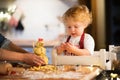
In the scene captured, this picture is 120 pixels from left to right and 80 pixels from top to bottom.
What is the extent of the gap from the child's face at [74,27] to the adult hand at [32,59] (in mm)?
369

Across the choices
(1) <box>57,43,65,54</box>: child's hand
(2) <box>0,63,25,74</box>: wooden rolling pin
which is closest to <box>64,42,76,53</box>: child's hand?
(1) <box>57,43,65,54</box>: child's hand

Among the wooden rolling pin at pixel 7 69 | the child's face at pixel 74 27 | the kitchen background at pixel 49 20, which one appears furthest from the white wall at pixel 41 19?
the wooden rolling pin at pixel 7 69

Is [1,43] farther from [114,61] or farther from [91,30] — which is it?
[91,30]

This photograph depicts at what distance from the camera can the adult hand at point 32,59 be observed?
1.39 meters

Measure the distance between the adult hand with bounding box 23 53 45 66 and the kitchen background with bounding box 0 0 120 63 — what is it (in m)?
1.33

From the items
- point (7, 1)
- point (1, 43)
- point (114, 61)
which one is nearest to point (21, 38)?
point (7, 1)

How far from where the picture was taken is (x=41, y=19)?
2.87m

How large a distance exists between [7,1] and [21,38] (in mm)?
403

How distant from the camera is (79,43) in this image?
1711 millimetres

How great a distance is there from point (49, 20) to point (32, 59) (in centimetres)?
150

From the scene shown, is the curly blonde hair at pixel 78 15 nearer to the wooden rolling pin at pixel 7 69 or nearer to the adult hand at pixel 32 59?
the adult hand at pixel 32 59

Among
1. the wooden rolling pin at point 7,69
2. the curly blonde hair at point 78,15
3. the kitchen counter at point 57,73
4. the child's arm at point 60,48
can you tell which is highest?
the curly blonde hair at point 78,15

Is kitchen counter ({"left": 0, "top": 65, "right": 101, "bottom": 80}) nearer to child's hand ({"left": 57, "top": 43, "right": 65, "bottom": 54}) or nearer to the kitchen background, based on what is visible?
child's hand ({"left": 57, "top": 43, "right": 65, "bottom": 54})

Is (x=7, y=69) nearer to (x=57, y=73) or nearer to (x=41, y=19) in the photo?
(x=57, y=73)
